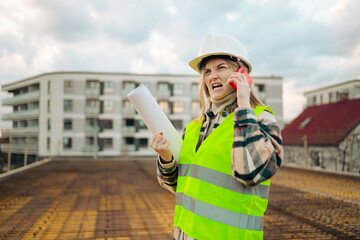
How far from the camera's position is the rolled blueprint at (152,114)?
1405 millimetres

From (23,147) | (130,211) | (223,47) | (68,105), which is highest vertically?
(68,105)

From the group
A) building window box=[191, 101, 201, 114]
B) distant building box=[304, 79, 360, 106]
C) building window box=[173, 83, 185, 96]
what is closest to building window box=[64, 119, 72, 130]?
building window box=[173, 83, 185, 96]

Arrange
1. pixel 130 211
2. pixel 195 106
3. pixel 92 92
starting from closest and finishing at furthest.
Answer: pixel 130 211 < pixel 92 92 < pixel 195 106

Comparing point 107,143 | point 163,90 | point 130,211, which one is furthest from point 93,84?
point 130,211

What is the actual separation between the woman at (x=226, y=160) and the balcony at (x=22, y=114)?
3264cm

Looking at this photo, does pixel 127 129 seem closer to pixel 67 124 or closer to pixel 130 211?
Answer: pixel 67 124

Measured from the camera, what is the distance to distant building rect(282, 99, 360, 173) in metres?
13.9

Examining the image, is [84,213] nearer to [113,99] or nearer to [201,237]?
[201,237]

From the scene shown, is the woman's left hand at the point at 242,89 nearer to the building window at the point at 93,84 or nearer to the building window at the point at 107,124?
the building window at the point at 107,124

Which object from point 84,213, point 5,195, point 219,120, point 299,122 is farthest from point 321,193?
point 299,122

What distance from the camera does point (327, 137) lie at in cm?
1502

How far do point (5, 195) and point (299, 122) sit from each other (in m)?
19.2

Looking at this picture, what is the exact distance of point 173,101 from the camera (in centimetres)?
3008

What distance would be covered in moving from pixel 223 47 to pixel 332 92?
32906 mm
